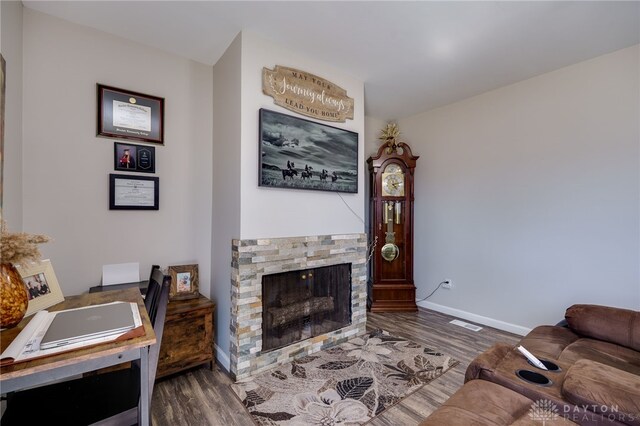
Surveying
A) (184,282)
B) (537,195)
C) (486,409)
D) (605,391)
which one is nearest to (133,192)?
(184,282)

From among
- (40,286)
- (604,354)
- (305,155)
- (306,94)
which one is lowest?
(604,354)

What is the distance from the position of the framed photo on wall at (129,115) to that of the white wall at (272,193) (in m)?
0.80

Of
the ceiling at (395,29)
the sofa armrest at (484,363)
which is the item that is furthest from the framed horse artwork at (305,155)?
the sofa armrest at (484,363)

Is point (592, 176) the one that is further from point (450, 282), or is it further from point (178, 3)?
point (178, 3)

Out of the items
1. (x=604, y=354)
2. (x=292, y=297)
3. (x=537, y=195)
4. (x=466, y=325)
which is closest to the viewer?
(x=604, y=354)

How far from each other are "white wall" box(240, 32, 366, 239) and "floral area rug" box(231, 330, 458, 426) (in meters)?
1.08

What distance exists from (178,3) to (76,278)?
6.77 ft

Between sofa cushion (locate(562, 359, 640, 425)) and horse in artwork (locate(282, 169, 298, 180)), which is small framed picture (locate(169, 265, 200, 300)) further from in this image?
sofa cushion (locate(562, 359, 640, 425))

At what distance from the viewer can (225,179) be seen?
241cm

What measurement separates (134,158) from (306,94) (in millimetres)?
1520

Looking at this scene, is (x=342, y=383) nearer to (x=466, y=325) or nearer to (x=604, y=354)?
(x=604, y=354)

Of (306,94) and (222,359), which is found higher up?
(306,94)

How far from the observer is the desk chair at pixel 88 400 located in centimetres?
105

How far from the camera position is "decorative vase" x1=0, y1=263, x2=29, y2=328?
0.93 m
